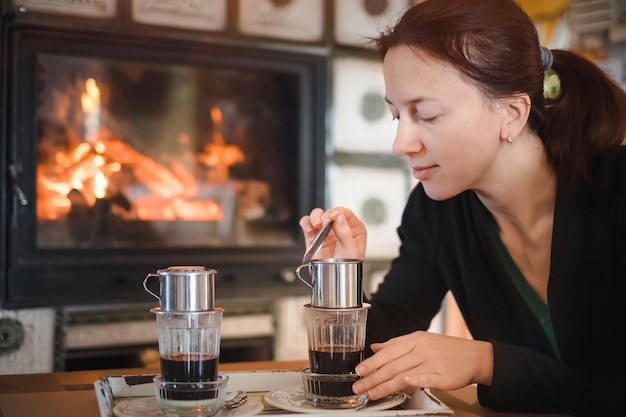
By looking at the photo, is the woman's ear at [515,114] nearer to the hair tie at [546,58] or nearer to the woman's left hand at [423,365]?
the hair tie at [546,58]

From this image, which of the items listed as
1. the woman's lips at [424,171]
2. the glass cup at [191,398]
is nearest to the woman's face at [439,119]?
A: the woman's lips at [424,171]

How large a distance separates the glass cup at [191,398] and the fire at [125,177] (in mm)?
1394

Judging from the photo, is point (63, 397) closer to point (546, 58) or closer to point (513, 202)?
point (513, 202)

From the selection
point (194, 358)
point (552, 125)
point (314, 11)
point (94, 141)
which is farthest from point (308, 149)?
point (194, 358)

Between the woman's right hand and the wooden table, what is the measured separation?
208mm

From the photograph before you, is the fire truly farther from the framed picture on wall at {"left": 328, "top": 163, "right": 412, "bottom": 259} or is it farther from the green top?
the green top

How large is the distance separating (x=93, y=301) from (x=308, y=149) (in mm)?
800

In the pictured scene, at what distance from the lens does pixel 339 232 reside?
A: 133 centimetres

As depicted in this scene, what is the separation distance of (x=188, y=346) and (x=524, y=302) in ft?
2.14

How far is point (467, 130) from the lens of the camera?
1.26 m

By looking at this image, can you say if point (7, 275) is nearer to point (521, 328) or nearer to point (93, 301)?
point (93, 301)

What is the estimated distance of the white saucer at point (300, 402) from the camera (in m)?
0.95

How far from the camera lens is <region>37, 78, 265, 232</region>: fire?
7.31ft

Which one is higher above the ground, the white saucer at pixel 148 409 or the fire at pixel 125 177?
the fire at pixel 125 177
